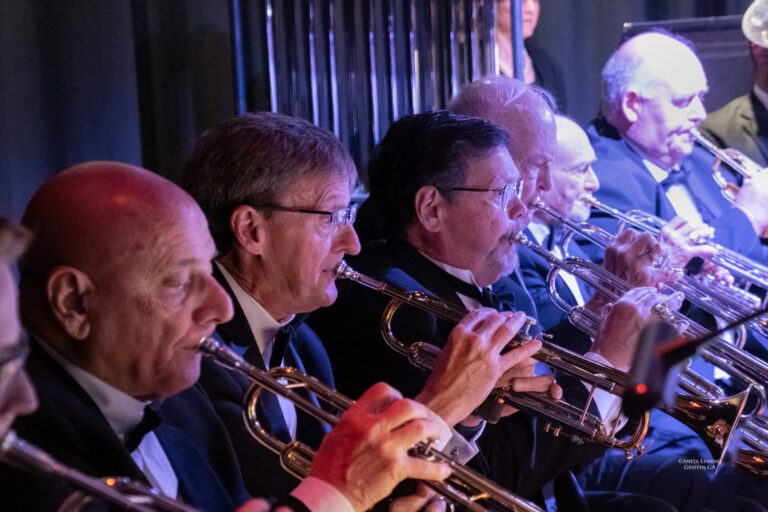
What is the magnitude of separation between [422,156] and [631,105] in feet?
7.46

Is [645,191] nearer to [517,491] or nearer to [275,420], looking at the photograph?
[517,491]

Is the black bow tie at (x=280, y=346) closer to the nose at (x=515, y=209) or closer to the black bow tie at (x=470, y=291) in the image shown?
the black bow tie at (x=470, y=291)

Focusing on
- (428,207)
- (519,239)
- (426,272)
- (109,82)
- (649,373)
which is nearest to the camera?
(649,373)

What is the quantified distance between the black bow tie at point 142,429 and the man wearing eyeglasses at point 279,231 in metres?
0.51

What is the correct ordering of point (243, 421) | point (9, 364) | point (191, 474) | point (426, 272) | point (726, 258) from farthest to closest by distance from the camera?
point (726, 258) < point (426, 272) < point (243, 421) < point (191, 474) < point (9, 364)

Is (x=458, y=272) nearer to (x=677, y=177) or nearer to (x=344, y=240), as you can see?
(x=344, y=240)

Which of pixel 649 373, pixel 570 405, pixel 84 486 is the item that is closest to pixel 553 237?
pixel 570 405

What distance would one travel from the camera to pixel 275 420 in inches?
84.4

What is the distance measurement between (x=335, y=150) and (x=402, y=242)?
531mm

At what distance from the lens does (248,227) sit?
236 centimetres

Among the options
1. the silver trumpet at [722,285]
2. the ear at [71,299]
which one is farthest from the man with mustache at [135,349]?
the silver trumpet at [722,285]

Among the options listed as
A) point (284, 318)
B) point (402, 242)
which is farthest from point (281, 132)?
point (402, 242)

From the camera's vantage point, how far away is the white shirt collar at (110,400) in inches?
67.2

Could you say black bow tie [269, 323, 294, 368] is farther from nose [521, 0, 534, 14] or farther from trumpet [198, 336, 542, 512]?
nose [521, 0, 534, 14]
